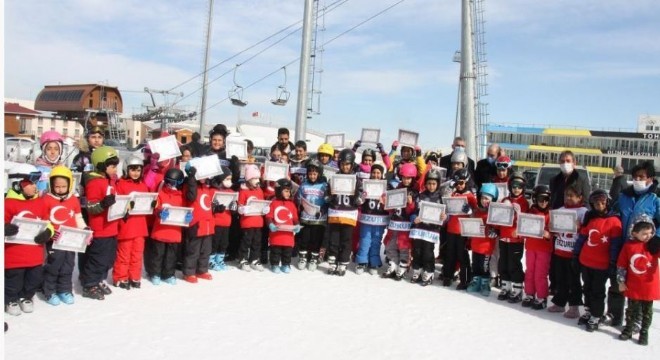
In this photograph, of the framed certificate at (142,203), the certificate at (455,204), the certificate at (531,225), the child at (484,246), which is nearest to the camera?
the framed certificate at (142,203)

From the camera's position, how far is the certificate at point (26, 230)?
523 cm

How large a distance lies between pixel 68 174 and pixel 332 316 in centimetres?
342

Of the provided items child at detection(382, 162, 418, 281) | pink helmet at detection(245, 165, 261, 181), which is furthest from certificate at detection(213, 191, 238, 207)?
child at detection(382, 162, 418, 281)

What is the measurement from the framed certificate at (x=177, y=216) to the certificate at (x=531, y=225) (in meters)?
4.44

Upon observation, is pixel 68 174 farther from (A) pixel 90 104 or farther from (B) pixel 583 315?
(A) pixel 90 104

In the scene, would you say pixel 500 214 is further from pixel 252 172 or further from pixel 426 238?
pixel 252 172

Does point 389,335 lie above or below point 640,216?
below

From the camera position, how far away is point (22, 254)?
5.37 m

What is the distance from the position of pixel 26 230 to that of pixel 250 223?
3296mm

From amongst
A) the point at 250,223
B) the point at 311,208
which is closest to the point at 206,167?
the point at 250,223

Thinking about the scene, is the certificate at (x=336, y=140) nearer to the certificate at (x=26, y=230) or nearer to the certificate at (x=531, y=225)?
the certificate at (x=531, y=225)

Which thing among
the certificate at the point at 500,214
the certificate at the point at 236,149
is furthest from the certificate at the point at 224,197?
the certificate at the point at 500,214

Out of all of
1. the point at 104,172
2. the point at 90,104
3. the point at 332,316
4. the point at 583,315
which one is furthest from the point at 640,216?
the point at 90,104

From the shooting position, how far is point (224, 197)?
24.9ft
